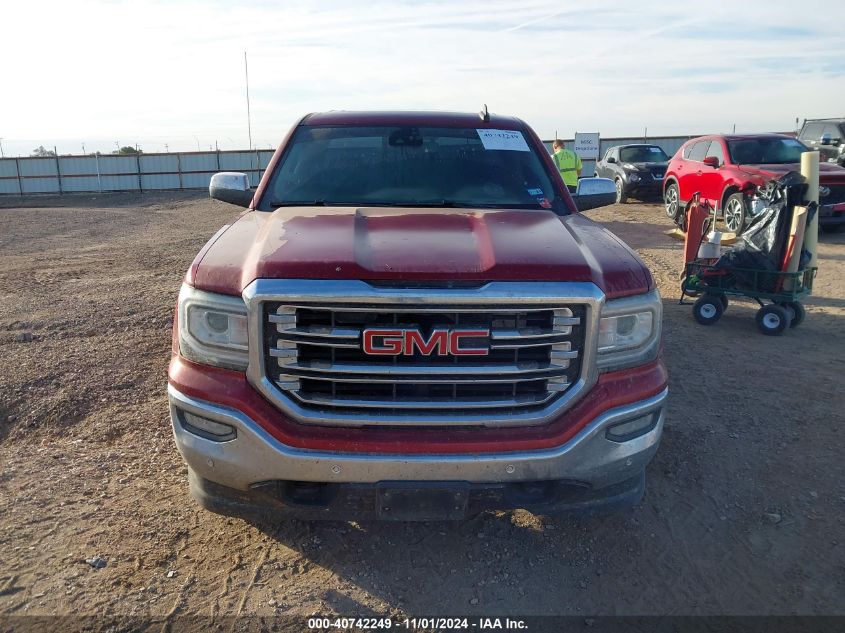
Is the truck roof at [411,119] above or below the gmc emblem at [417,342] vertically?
above

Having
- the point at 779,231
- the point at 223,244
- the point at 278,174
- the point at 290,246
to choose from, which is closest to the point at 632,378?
the point at 290,246

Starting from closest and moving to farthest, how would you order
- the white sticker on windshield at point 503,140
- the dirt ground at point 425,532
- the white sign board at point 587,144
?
the dirt ground at point 425,532 → the white sticker on windshield at point 503,140 → the white sign board at point 587,144

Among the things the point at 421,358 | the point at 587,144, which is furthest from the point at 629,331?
the point at 587,144

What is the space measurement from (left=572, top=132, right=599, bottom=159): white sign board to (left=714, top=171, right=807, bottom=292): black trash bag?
1925 cm

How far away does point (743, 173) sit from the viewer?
445 inches

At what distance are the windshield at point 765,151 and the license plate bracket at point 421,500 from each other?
1127 centimetres

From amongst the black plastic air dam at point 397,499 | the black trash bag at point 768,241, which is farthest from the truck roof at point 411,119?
the black trash bag at point 768,241

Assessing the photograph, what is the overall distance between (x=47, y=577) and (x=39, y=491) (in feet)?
2.63

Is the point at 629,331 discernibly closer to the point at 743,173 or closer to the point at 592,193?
the point at 592,193

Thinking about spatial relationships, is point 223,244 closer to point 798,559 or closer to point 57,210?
point 798,559

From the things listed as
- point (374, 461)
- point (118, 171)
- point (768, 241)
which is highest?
point (768, 241)

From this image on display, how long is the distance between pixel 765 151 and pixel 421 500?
11.8m

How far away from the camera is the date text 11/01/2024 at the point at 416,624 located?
2.56 m

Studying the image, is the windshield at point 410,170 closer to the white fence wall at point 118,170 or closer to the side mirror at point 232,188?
the side mirror at point 232,188
